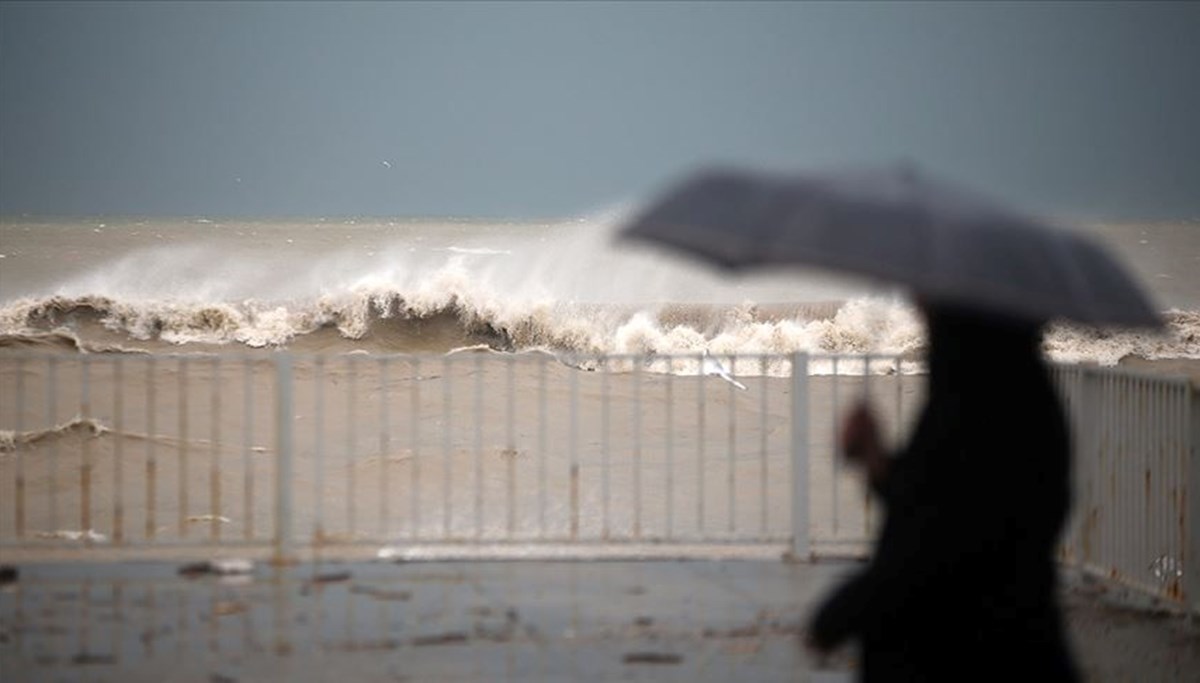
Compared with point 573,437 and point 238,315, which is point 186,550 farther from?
point 238,315

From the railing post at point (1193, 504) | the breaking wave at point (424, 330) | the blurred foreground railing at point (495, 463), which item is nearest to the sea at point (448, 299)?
the breaking wave at point (424, 330)

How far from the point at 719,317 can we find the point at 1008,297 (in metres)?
32.8

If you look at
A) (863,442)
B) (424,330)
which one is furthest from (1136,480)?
(424,330)

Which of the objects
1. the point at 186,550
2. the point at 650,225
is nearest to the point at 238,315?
the point at 186,550

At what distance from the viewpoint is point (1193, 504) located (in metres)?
8.94

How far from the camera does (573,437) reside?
35.9 feet

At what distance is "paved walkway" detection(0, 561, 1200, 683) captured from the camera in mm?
8117

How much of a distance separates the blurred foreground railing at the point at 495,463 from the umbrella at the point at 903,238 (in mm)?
1772

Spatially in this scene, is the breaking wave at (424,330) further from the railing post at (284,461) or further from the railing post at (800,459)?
the railing post at (284,461)

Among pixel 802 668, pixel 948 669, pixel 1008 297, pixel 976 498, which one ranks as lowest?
pixel 802 668

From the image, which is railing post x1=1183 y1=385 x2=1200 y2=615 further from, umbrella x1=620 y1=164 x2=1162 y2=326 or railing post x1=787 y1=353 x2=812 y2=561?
umbrella x1=620 y1=164 x2=1162 y2=326

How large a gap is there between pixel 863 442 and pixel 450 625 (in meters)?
4.62

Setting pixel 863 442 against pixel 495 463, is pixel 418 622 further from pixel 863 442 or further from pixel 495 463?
pixel 495 463

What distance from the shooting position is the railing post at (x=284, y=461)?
1077 cm
